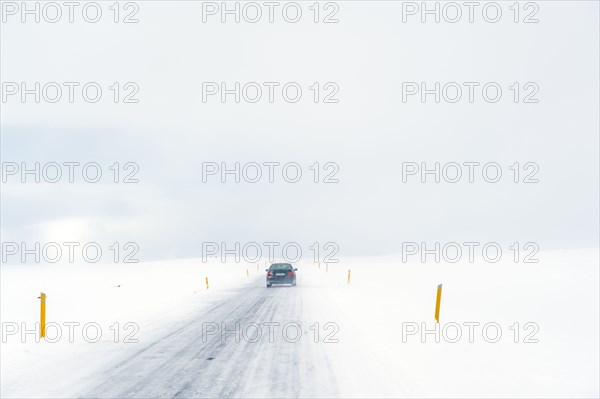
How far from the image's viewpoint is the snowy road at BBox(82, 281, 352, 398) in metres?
6.33

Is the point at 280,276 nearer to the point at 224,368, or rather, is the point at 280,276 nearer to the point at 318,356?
the point at 318,356

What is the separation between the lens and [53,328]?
41.9ft

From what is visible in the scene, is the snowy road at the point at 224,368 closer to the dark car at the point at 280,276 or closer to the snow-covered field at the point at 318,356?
the snow-covered field at the point at 318,356

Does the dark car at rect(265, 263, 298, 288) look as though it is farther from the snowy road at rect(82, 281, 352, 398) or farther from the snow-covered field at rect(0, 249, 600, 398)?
the snowy road at rect(82, 281, 352, 398)

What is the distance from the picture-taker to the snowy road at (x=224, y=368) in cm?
633

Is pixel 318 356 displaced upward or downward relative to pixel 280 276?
upward

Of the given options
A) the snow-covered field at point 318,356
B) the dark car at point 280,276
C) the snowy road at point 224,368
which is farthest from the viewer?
the dark car at point 280,276

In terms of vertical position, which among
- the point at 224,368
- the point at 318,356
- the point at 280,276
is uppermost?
the point at 224,368

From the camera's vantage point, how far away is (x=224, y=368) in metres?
7.61

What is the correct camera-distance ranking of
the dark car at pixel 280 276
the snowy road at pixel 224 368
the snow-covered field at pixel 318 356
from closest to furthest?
the snowy road at pixel 224 368 < the snow-covered field at pixel 318 356 < the dark car at pixel 280 276

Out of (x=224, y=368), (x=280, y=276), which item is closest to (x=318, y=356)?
(x=224, y=368)

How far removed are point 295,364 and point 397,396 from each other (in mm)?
2313

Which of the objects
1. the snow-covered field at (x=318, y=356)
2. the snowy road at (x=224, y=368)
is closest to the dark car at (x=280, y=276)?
the snow-covered field at (x=318, y=356)

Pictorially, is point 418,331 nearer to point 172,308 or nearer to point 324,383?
point 324,383
